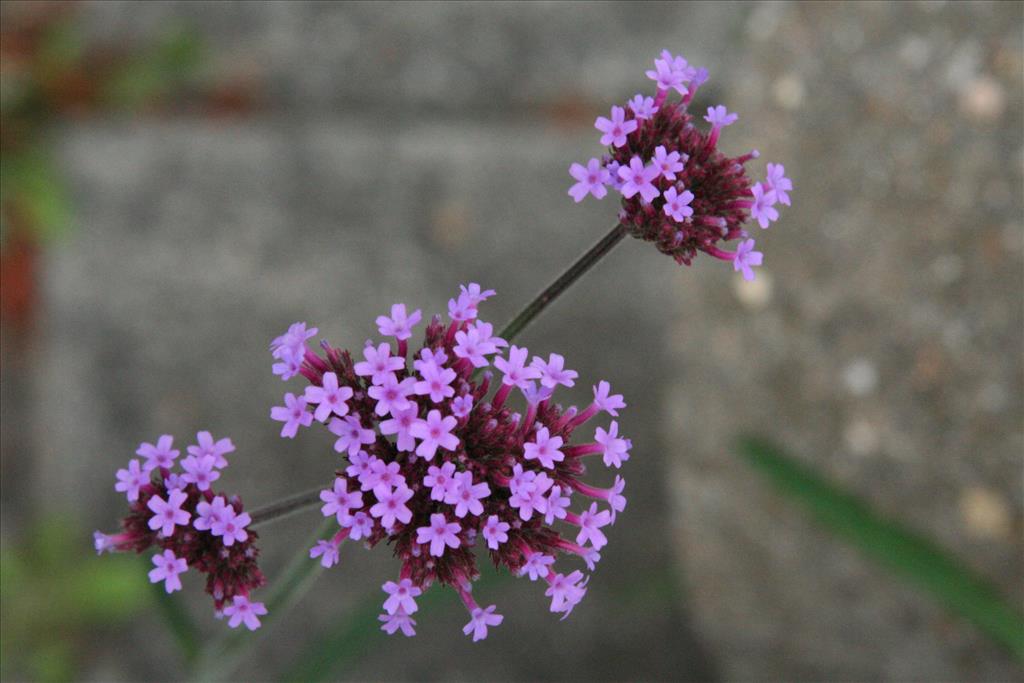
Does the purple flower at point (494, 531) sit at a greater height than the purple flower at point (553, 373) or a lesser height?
lesser

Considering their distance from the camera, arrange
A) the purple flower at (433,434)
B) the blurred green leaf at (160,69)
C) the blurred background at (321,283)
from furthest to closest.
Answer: the blurred green leaf at (160,69) → the blurred background at (321,283) → the purple flower at (433,434)

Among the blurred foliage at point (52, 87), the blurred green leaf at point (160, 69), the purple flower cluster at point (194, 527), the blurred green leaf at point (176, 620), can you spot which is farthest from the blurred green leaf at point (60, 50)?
the purple flower cluster at point (194, 527)

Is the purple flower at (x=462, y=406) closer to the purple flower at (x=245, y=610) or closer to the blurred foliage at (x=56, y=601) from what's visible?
the purple flower at (x=245, y=610)

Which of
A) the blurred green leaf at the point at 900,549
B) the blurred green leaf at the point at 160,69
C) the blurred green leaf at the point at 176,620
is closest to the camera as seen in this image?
the blurred green leaf at the point at 176,620

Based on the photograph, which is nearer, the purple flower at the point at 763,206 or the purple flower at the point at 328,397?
the purple flower at the point at 328,397

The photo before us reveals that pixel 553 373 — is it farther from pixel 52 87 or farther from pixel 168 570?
pixel 52 87

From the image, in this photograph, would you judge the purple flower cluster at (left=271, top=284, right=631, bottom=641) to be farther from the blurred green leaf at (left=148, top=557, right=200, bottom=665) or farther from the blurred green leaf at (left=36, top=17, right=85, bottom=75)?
the blurred green leaf at (left=36, top=17, right=85, bottom=75)

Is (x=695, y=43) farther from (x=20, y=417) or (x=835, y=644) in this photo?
(x=20, y=417)
